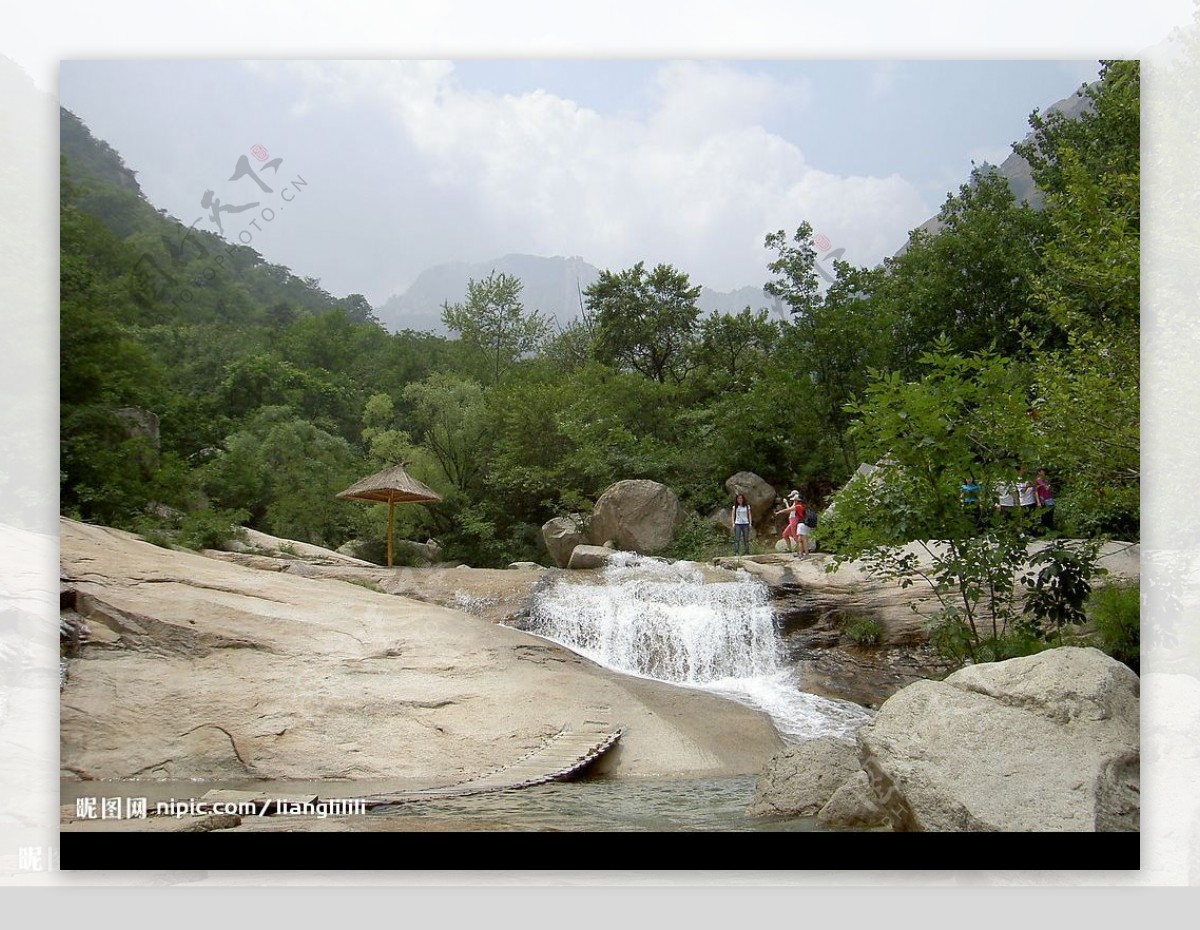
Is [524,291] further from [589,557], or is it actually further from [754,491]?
[754,491]

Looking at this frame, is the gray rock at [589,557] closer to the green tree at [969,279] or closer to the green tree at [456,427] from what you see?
the green tree at [456,427]

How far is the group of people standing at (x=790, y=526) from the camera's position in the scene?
7.50 meters

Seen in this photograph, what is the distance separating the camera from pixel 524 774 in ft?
15.5

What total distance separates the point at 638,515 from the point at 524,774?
3.09 m

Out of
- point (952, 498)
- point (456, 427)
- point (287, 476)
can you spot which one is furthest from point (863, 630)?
point (287, 476)

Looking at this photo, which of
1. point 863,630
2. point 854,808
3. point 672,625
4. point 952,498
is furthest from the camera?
point 672,625

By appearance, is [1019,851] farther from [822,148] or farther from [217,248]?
[217,248]

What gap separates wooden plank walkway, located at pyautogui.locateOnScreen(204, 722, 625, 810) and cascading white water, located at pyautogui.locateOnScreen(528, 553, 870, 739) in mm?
1550

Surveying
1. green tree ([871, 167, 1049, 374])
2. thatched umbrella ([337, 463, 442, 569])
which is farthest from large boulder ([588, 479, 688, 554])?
green tree ([871, 167, 1049, 374])

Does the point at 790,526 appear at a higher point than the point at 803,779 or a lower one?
higher

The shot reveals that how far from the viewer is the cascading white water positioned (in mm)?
6734

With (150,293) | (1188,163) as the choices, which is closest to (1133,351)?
(1188,163)

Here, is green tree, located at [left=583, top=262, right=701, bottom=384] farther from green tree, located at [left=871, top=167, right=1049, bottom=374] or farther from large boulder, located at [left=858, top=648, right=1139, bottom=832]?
large boulder, located at [left=858, top=648, right=1139, bottom=832]

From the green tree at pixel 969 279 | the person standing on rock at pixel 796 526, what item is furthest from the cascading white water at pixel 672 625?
the green tree at pixel 969 279
